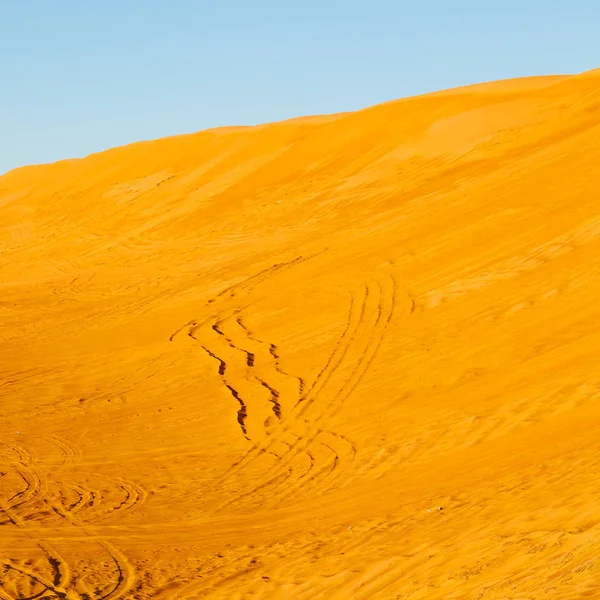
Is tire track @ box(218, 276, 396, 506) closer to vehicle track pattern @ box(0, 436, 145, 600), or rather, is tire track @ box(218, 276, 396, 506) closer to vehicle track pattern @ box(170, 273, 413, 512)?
vehicle track pattern @ box(170, 273, 413, 512)

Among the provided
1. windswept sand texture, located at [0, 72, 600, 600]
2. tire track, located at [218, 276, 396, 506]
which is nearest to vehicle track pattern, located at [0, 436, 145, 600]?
windswept sand texture, located at [0, 72, 600, 600]

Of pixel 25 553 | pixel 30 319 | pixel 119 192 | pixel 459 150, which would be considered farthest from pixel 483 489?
pixel 119 192

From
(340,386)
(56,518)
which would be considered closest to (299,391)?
(340,386)

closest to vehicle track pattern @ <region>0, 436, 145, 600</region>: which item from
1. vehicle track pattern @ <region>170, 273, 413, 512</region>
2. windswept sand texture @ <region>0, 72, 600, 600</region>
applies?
windswept sand texture @ <region>0, 72, 600, 600</region>

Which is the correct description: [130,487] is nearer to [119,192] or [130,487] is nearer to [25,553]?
[25,553]

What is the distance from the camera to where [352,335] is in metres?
15.8

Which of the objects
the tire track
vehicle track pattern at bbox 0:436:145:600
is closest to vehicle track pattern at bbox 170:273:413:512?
the tire track

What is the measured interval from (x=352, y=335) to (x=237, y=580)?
25.9 ft

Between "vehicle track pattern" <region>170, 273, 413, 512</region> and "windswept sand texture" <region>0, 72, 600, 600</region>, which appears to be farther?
"vehicle track pattern" <region>170, 273, 413, 512</region>

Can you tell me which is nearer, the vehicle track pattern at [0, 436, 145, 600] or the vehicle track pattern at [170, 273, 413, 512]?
the vehicle track pattern at [0, 436, 145, 600]

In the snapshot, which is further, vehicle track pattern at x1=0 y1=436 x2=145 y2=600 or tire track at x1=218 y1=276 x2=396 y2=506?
tire track at x1=218 y1=276 x2=396 y2=506

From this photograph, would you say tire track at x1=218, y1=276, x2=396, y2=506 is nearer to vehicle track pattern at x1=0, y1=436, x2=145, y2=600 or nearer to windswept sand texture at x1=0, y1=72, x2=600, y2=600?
windswept sand texture at x1=0, y1=72, x2=600, y2=600

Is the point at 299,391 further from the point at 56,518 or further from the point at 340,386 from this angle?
the point at 56,518

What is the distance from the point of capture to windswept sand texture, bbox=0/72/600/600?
322 inches
